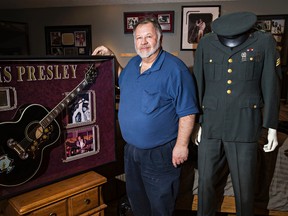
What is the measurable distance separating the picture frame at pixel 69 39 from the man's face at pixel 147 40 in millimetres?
3543

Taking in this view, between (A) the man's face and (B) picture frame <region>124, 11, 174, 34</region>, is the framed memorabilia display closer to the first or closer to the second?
(A) the man's face

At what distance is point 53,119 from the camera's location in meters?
1.19

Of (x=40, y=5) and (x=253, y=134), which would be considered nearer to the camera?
(x=253, y=134)

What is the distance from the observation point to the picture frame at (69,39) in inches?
181

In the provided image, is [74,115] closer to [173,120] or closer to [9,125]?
[9,125]

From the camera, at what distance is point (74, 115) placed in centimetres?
127

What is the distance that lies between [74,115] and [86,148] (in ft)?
0.64

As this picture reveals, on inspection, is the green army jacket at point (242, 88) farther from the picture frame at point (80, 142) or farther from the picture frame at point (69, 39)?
the picture frame at point (69, 39)

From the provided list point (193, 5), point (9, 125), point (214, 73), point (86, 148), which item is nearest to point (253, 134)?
point (214, 73)

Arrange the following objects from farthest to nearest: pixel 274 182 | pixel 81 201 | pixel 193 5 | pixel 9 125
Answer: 1. pixel 193 5
2. pixel 274 182
3. pixel 81 201
4. pixel 9 125

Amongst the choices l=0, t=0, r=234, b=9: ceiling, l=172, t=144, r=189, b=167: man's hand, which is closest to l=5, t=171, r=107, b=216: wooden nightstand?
l=172, t=144, r=189, b=167: man's hand

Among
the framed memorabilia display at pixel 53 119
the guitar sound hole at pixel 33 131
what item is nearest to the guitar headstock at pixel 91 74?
the framed memorabilia display at pixel 53 119

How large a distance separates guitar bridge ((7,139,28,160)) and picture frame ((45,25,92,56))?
12.1 feet

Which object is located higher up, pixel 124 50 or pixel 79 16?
pixel 79 16
